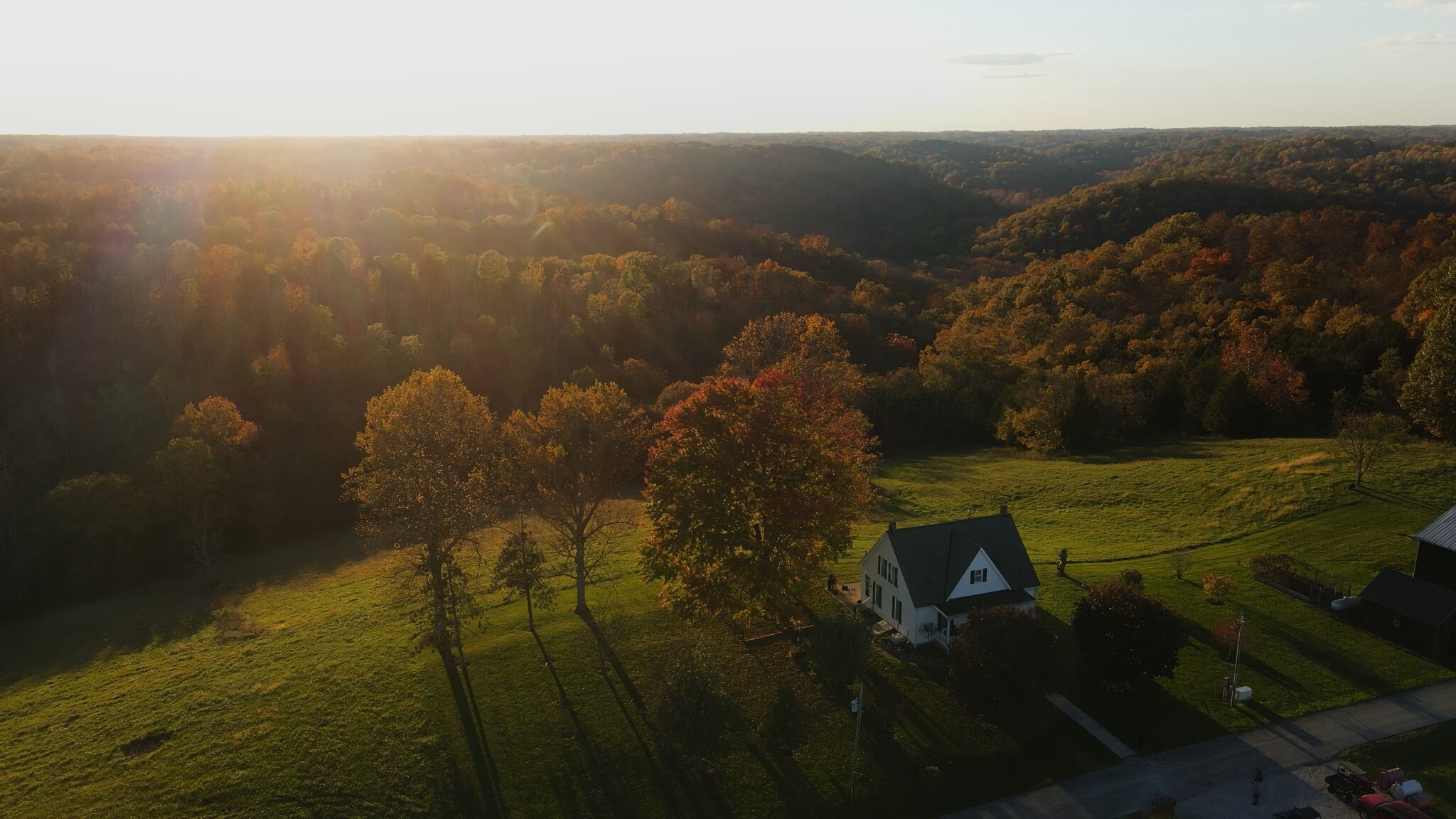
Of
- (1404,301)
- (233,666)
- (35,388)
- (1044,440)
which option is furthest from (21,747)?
(1404,301)

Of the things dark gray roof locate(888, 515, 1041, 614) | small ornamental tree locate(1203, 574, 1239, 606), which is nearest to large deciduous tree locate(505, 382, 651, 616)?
dark gray roof locate(888, 515, 1041, 614)

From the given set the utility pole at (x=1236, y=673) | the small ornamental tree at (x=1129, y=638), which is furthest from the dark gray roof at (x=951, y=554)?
the utility pole at (x=1236, y=673)

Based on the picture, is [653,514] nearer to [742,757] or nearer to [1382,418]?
[742,757]

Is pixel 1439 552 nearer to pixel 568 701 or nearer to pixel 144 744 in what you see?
pixel 568 701

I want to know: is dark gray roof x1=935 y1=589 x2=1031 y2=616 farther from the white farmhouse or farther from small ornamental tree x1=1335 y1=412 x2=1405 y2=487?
small ornamental tree x1=1335 y1=412 x2=1405 y2=487

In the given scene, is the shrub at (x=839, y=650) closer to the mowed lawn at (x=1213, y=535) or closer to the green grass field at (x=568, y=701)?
the green grass field at (x=568, y=701)
